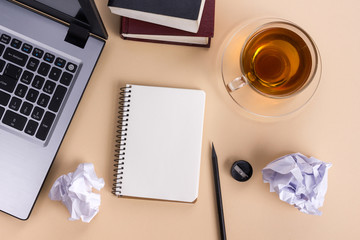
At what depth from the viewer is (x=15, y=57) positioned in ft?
2.10

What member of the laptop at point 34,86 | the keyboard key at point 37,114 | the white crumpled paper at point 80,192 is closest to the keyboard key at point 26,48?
the laptop at point 34,86

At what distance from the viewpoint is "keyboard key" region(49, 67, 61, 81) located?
2.10ft

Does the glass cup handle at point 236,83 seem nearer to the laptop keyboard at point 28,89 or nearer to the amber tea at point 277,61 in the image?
the amber tea at point 277,61

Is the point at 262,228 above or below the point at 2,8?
below

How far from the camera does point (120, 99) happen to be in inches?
27.0

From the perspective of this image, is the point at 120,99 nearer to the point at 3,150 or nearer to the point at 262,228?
the point at 3,150

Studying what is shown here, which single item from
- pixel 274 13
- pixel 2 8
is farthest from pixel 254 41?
pixel 2 8

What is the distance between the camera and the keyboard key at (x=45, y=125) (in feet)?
2.10

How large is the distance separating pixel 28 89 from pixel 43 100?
0.04 meters

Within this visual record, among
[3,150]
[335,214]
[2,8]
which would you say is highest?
[2,8]

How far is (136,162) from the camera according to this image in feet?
2.20

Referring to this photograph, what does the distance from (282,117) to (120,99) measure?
0.33 meters

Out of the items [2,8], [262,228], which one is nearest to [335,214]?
[262,228]

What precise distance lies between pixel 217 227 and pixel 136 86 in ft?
1.09
